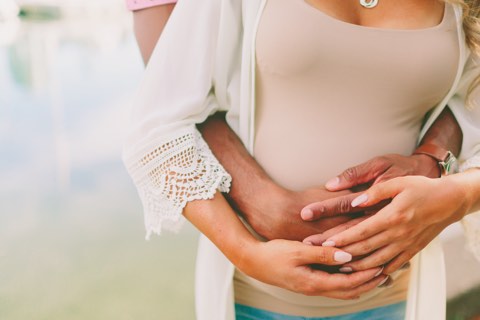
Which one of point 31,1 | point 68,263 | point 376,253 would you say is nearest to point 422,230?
point 376,253

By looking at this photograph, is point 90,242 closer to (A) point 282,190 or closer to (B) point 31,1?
(A) point 282,190

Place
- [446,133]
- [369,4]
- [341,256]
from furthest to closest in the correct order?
1. [446,133]
2. [369,4]
3. [341,256]

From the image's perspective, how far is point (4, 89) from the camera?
6645 millimetres

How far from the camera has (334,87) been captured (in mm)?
1004

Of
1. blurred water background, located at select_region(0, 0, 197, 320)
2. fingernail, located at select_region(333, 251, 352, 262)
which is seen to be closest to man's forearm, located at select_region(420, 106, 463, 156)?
fingernail, located at select_region(333, 251, 352, 262)

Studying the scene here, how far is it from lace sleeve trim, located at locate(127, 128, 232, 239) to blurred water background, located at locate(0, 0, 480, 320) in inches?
7.1

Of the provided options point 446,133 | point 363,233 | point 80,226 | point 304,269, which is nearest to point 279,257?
point 304,269

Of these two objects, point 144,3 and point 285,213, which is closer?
point 285,213

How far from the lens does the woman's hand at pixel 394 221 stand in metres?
0.92

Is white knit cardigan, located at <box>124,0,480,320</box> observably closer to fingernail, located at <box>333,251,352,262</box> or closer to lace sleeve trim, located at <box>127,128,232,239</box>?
lace sleeve trim, located at <box>127,128,232,239</box>

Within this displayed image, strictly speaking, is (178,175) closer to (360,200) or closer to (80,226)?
(360,200)

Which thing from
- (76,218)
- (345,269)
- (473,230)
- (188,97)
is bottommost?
(76,218)

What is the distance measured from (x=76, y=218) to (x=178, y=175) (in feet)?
9.89

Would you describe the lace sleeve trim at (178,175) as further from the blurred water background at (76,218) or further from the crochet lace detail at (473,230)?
the blurred water background at (76,218)
